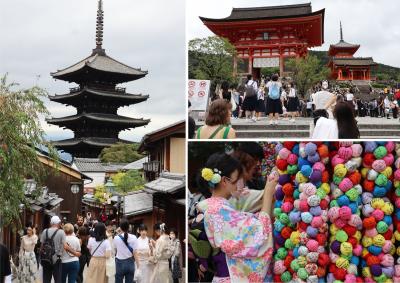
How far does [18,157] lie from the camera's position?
36.0 ft

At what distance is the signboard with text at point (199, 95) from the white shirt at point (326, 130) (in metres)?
1.66

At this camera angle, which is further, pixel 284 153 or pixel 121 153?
pixel 121 153

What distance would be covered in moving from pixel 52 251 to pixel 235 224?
442 cm

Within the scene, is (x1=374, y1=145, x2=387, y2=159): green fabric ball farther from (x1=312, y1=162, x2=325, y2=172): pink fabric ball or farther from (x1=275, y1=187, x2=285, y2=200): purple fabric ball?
(x1=275, y1=187, x2=285, y2=200): purple fabric ball

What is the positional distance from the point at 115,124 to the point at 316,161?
141 feet

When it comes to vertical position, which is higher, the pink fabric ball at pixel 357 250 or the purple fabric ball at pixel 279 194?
the purple fabric ball at pixel 279 194

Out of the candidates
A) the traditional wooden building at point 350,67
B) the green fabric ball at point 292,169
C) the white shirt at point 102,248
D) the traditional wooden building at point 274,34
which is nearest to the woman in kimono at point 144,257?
the white shirt at point 102,248

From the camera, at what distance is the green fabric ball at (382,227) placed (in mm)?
2996

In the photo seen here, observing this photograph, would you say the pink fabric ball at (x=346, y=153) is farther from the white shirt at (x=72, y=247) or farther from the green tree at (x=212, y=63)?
the white shirt at (x=72, y=247)

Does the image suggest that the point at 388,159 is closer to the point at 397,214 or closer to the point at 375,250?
the point at 397,214

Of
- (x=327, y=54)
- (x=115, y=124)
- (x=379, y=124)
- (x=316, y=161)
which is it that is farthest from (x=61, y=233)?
(x=115, y=124)

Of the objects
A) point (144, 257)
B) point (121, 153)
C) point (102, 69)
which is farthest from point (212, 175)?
point (102, 69)

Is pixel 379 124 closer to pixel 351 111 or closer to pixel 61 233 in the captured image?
pixel 351 111

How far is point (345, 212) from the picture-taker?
300 cm
